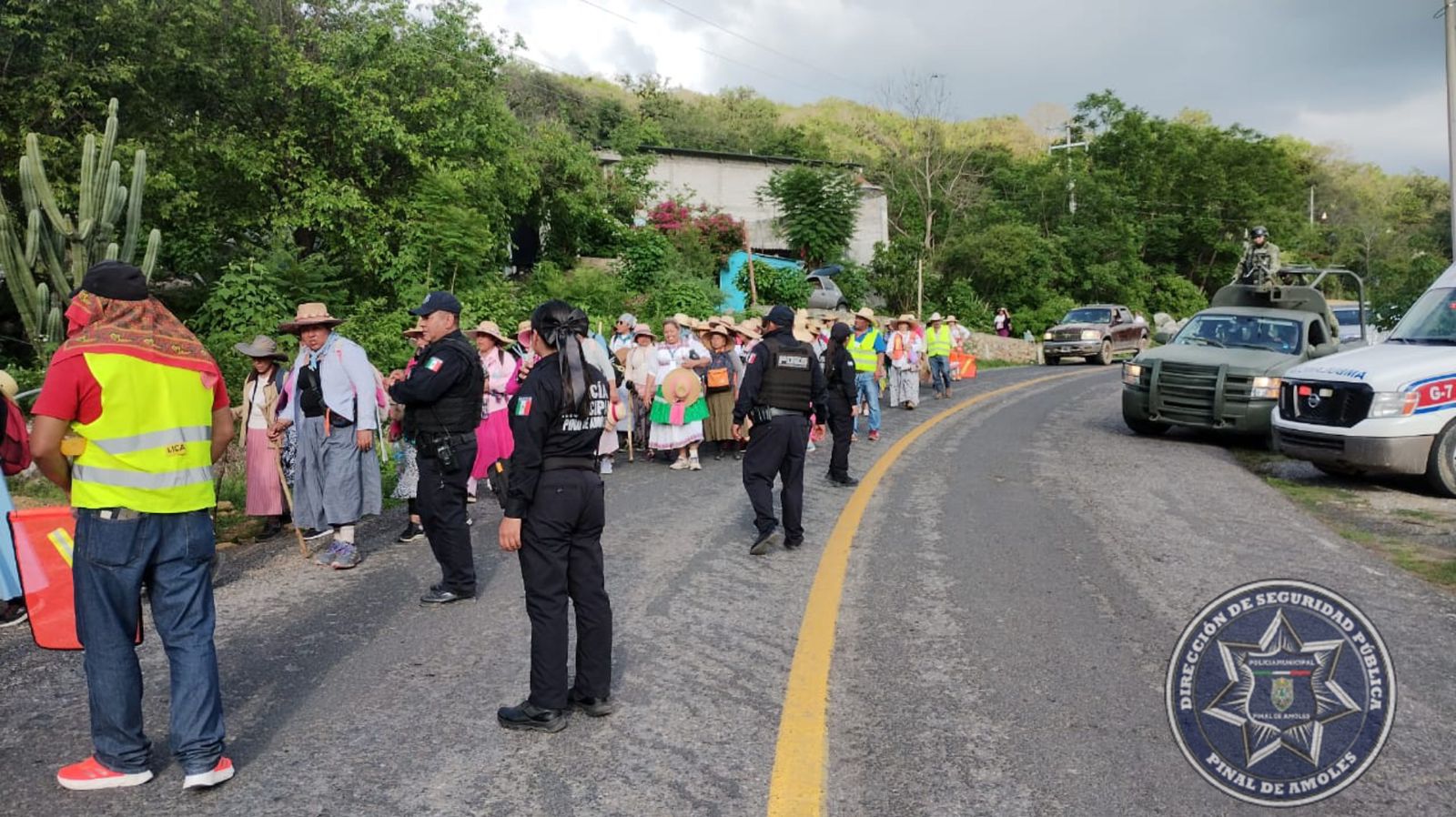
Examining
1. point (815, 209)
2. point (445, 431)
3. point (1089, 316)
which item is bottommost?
point (445, 431)

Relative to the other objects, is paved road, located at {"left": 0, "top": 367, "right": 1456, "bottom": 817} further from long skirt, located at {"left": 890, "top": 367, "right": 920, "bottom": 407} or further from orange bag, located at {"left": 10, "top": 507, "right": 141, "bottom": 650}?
long skirt, located at {"left": 890, "top": 367, "right": 920, "bottom": 407}

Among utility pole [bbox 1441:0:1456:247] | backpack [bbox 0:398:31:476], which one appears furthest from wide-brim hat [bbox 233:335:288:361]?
utility pole [bbox 1441:0:1456:247]

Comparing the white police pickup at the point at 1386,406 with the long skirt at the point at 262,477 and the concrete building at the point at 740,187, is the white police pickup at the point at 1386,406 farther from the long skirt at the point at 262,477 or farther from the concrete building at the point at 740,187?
the concrete building at the point at 740,187

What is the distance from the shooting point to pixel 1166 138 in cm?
5428

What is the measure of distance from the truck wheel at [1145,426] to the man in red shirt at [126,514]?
12.9 metres

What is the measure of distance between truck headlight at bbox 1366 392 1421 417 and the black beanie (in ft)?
34.9

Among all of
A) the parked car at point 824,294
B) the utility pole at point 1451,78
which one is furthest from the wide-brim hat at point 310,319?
the parked car at point 824,294

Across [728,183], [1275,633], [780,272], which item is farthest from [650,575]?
[728,183]

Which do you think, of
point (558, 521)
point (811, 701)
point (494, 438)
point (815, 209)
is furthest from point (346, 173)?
point (811, 701)

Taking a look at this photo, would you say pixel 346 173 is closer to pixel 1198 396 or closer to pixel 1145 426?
pixel 1145 426

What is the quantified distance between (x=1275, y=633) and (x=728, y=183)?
39110mm

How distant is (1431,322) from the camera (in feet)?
37.1

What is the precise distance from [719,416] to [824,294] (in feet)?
75.6

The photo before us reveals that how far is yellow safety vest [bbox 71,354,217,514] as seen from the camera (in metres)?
4.04
